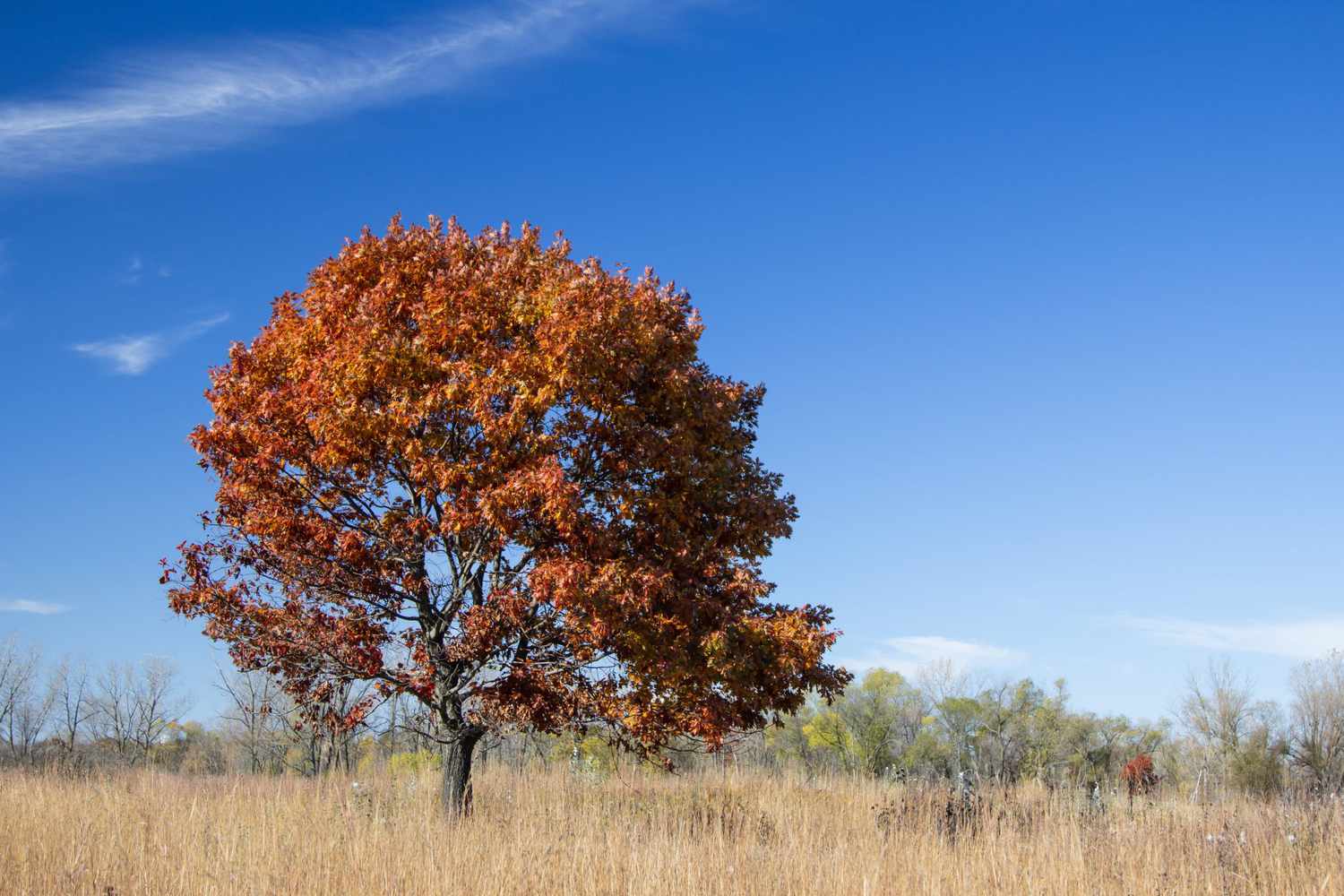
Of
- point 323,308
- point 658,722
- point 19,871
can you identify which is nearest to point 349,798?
point 19,871

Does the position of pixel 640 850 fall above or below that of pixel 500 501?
below

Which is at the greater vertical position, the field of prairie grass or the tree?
the tree

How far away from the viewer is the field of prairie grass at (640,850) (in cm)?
763

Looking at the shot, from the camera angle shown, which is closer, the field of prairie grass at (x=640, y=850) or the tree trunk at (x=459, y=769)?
the field of prairie grass at (x=640, y=850)

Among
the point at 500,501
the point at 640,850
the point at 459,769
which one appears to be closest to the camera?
the point at 640,850

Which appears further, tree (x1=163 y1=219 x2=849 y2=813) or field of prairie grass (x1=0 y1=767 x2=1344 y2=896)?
tree (x1=163 y1=219 x2=849 y2=813)

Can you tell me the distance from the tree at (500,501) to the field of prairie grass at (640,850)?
1.58m

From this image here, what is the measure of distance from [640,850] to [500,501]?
3.91m

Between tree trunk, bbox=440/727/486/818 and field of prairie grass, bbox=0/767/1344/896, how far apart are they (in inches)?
19.7

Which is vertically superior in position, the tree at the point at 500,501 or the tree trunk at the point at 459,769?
the tree at the point at 500,501

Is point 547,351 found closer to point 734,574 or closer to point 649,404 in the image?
point 649,404

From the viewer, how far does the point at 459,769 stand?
13.2 meters

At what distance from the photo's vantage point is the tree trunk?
12.9 metres

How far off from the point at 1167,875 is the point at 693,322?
7830 millimetres
